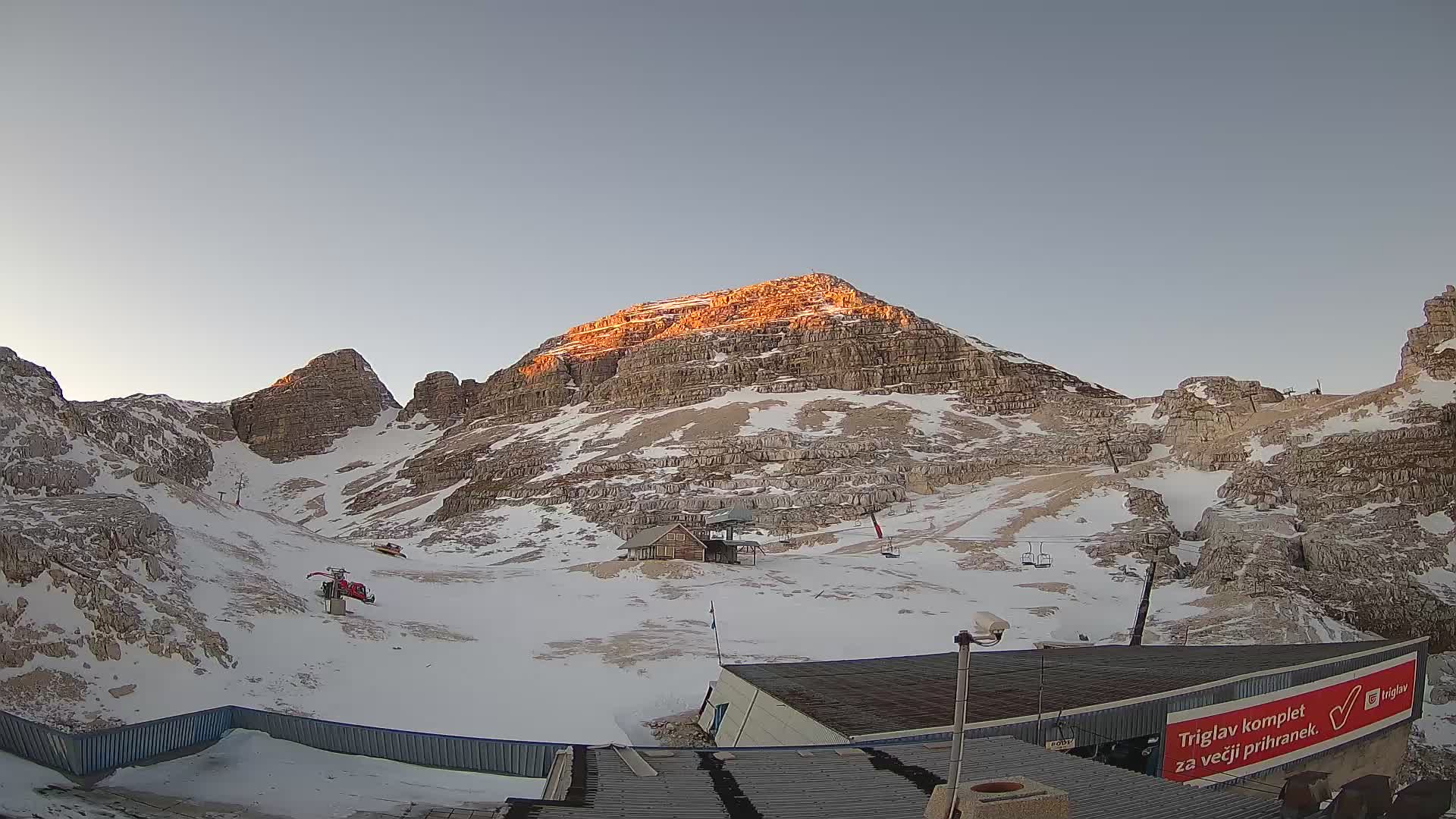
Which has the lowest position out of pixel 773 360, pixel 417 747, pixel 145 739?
pixel 417 747

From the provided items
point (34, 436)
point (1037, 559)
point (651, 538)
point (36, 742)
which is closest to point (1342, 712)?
point (36, 742)

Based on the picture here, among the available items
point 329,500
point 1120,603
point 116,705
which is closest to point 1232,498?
point 1120,603

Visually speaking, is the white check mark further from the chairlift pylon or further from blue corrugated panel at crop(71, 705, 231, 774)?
the chairlift pylon

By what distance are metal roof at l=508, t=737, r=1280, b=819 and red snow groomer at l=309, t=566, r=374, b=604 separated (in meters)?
22.3

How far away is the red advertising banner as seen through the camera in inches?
578

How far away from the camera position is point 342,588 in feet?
96.3

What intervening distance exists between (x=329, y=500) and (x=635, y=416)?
45.9 meters

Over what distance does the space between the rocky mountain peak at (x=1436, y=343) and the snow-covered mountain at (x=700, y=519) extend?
232 mm

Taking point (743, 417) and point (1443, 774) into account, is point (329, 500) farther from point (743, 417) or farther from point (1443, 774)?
point (1443, 774)

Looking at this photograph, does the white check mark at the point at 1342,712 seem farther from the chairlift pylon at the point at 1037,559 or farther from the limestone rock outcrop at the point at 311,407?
the limestone rock outcrop at the point at 311,407

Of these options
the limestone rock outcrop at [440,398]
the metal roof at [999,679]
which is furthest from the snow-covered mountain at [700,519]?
the limestone rock outcrop at [440,398]

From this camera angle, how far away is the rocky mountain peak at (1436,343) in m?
54.5

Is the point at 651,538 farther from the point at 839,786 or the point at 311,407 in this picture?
the point at 311,407

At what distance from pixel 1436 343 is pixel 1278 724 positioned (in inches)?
2225
